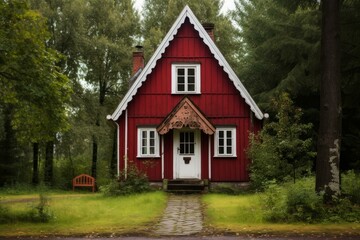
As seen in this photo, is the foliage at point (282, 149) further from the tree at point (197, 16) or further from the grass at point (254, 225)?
the tree at point (197, 16)

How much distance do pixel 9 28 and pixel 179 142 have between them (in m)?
11.6

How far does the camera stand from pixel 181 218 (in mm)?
13328

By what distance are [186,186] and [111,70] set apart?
18364mm

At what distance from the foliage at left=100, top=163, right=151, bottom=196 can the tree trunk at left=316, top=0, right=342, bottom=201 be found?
9591 millimetres

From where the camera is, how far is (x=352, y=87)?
53.9ft

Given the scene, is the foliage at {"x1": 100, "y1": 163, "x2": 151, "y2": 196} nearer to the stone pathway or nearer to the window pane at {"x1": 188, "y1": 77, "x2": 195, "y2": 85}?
the stone pathway

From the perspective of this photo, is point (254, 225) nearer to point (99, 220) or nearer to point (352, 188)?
point (352, 188)

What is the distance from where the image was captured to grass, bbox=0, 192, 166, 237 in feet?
37.1

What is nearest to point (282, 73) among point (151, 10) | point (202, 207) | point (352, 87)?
point (352, 87)

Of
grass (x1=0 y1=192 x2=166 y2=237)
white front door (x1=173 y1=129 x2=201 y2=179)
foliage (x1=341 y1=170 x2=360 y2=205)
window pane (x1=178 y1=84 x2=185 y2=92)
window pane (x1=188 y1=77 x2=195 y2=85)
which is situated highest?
window pane (x1=188 y1=77 x2=195 y2=85)

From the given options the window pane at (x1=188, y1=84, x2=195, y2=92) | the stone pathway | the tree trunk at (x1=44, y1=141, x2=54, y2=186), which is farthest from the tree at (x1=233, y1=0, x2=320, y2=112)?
the tree trunk at (x1=44, y1=141, x2=54, y2=186)

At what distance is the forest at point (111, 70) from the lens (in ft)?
41.5

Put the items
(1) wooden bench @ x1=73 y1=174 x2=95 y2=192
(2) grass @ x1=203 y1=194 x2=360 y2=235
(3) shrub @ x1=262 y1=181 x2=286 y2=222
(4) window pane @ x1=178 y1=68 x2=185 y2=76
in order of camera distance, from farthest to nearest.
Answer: (1) wooden bench @ x1=73 y1=174 x2=95 y2=192 < (4) window pane @ x1=178 y1=68 x2=185 y2=76 < (3) shrub @ x1=262 y1=181 x2=286 y2=222 < (2) grass @ x1=203 y1=194 x2=360 y2=235

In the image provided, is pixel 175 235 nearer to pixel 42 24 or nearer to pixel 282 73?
pixel 42 24
